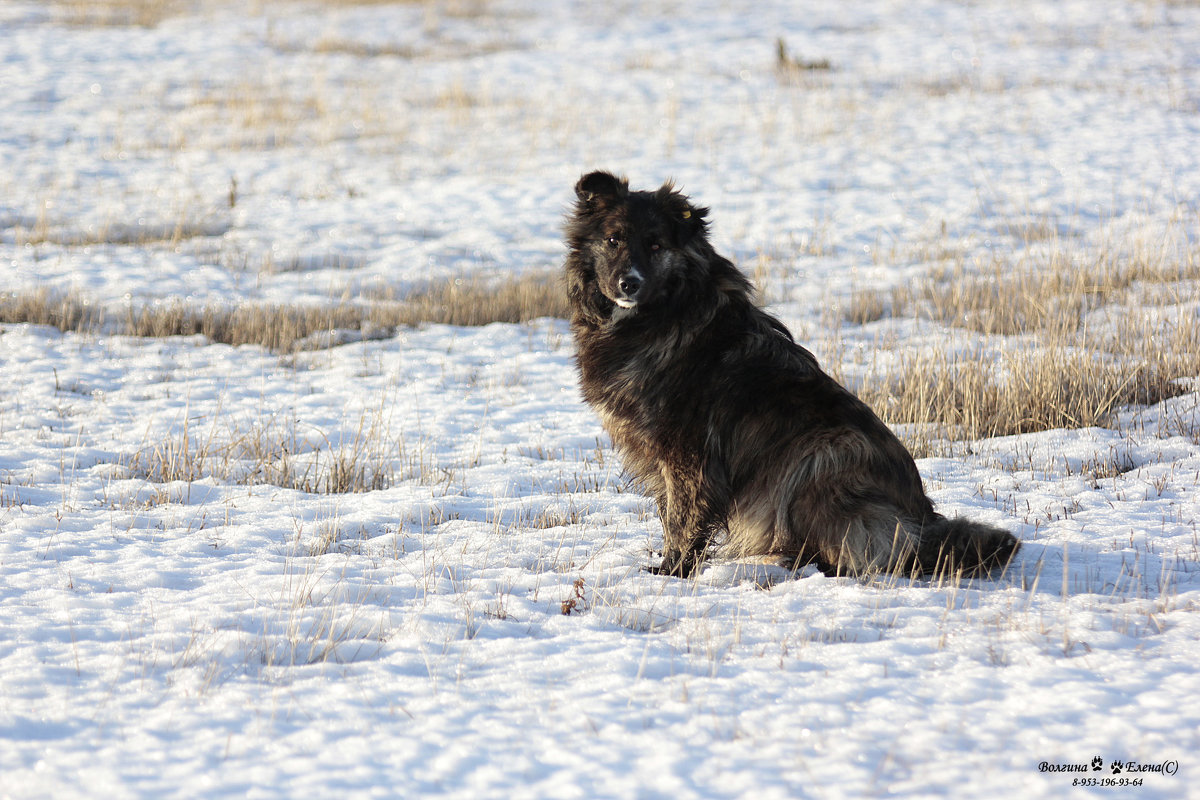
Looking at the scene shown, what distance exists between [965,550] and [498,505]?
8.99 feet

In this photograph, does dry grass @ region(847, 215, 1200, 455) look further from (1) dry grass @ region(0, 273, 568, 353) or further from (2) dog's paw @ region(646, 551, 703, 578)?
(1) dry grass @ region(0, 273, 568, 353)

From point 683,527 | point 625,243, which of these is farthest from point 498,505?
point 625,243

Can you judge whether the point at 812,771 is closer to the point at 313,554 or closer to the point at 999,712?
the point at 999,712

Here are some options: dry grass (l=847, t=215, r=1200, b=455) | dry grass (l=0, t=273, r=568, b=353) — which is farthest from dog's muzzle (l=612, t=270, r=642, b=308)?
dry grass (l=0, t=273, r=568, b=353)

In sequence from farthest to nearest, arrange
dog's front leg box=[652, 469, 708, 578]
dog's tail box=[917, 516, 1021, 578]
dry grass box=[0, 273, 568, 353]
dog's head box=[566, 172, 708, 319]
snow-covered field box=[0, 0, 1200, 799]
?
dry grass box=[0, 273, 568, 353], dog's head box=[566, 172, 708, 319], dog's front leg box=[652, 469, 708, 578], dog's tail box=[917, 516, 1021, 578], snow-covered field box=[0, 0, 1200, 799]

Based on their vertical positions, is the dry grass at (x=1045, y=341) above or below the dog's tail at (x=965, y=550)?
above

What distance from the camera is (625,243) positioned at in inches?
181

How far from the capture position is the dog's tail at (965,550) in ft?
13.6

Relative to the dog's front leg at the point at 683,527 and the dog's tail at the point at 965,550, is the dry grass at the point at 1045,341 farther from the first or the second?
the dog's front leg at the point at 683,527

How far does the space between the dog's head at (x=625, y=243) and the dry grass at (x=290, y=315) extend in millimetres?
5390

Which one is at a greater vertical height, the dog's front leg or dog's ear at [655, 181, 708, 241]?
dog's ear at [655, 181, 708, 241]

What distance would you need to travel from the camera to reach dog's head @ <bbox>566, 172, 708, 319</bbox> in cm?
455

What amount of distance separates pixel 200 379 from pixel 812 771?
7340 mm

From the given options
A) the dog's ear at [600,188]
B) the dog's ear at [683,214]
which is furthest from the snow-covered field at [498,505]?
the dog's ear at [600,188]
